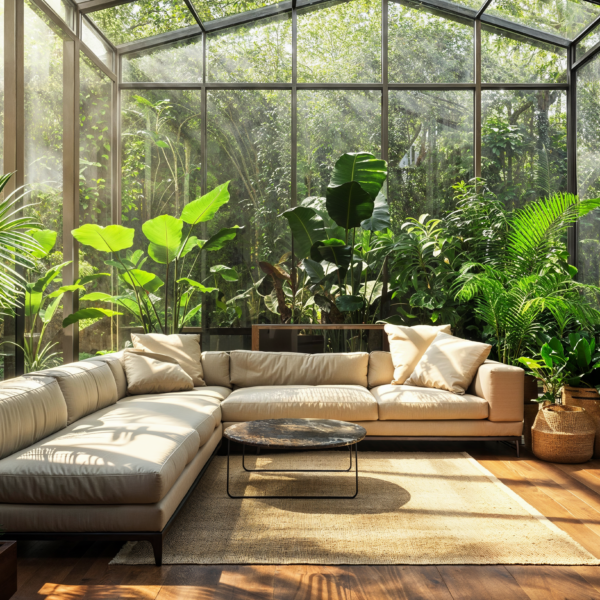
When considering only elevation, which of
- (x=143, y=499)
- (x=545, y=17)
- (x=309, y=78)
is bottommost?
(x=143, y=499)

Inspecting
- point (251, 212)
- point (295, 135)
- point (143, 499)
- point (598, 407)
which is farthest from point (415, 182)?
point (143, 499)

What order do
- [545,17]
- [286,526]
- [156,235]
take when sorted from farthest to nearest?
[545,17] → [156,235] → [286,526]

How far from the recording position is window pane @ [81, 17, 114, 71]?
5166 millimetres

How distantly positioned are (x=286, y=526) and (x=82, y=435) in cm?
101

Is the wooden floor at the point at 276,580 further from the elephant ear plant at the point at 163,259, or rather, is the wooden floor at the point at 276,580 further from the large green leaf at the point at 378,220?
the large green leaf at the point at 378,220

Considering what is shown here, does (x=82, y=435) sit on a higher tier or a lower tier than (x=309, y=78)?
lower

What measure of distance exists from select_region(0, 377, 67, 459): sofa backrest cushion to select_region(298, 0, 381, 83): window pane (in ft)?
14.5

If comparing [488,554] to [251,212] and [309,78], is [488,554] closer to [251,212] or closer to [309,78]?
[251,212]

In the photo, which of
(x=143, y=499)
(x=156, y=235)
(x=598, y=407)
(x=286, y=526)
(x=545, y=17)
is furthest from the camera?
(x=545, y=17)

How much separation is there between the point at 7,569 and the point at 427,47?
235 inches

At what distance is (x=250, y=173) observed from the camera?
5934 mm

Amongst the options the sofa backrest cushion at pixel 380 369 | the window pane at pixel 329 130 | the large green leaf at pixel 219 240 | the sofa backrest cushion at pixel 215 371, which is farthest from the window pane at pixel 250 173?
the sofa backrest cushion at pixel 380 369

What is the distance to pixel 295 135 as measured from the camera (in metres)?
5.95

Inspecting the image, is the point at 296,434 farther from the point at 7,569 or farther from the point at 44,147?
the point at 44,147
